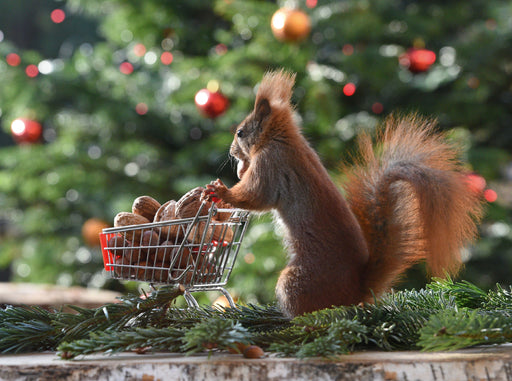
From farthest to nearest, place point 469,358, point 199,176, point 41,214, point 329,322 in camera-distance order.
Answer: point 41,214
point 199,176
point 329,322
point 469,358

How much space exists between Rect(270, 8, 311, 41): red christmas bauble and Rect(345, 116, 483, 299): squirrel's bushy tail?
45.9 inches

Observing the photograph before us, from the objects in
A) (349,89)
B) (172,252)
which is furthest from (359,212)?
(349,89)

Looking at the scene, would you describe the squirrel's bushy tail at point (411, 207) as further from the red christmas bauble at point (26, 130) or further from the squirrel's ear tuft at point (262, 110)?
the red christmas bauble at point (26, 130)

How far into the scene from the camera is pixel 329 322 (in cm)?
86

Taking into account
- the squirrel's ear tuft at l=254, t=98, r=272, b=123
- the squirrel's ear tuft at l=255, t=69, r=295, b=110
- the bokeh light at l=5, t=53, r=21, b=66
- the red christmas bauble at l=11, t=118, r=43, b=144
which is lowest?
the squirrel's ear tuft at l=254, t=98, r=272, b=123

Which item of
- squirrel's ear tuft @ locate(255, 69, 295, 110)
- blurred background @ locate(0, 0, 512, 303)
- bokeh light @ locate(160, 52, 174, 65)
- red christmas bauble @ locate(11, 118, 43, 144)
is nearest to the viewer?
squirrel's ear tuft @ locate(255, 69, 295, 110)

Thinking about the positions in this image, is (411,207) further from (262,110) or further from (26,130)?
(26,130)

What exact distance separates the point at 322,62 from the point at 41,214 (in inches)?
57.0

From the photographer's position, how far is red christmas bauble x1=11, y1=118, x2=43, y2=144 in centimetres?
259

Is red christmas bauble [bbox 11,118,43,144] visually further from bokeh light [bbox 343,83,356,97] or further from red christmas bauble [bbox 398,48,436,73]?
red christmas bauble [bbox 398,48,436,73]

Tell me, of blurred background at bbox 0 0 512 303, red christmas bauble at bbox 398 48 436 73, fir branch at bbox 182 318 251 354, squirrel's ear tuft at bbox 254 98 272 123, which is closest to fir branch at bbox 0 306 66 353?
fir branch at bbox 182 318 251 354

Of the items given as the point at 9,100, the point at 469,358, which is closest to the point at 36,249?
the point at 9,100

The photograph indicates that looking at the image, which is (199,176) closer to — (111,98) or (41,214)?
(111,98)

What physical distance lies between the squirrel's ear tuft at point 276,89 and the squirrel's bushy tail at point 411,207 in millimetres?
185
